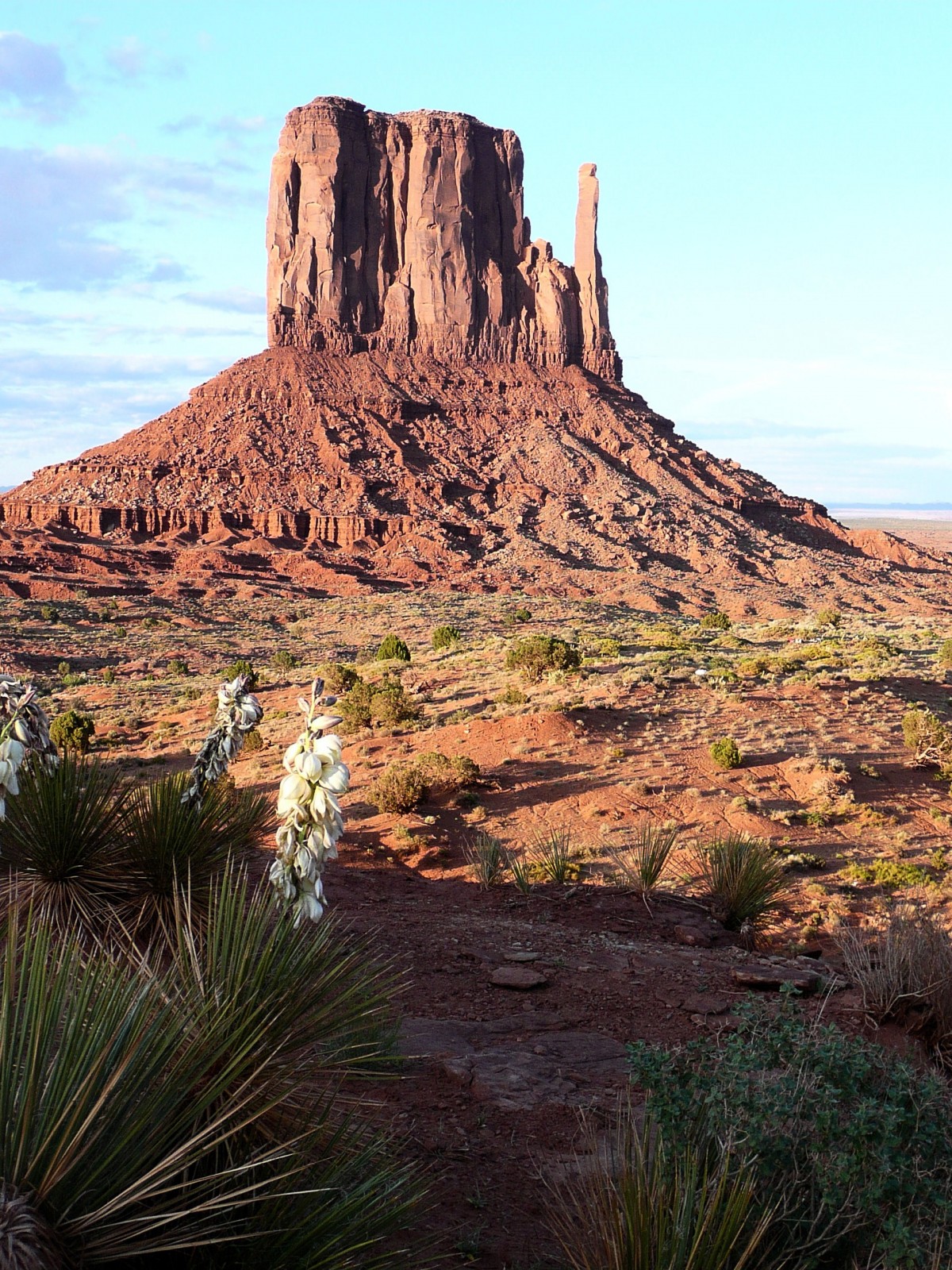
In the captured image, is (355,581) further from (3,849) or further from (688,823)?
(3,849)

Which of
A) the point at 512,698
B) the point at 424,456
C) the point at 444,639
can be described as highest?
the point at 424,456

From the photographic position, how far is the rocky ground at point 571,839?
5.25 m

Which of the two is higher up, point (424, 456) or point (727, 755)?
point (424, 456)

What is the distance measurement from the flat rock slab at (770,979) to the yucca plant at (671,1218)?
3883 millimetres

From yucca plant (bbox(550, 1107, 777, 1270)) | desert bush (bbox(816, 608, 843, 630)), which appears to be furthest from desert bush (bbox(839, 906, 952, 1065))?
desert bush (bbox(816, 608, 843, 630))

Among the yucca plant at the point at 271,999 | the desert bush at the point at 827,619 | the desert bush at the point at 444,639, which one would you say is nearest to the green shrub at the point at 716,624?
the desert bush at the point at 827,619

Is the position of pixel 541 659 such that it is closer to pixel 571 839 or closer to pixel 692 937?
pixel 571 839

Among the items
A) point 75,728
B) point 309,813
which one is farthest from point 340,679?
Result: point 309,813

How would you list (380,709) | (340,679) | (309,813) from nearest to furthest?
1. (309,813)
2. (380,709)
3. (340,679)

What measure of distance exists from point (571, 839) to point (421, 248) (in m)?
96.7

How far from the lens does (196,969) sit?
123 inches

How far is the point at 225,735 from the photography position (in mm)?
5520

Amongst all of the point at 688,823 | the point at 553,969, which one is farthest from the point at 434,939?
the point at 688,823

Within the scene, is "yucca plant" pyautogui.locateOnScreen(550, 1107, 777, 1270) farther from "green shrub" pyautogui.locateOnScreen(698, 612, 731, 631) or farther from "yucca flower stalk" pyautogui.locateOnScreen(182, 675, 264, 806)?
"green shrub" pyautogui.locateOnScreen(698, 612, 731, 631)
